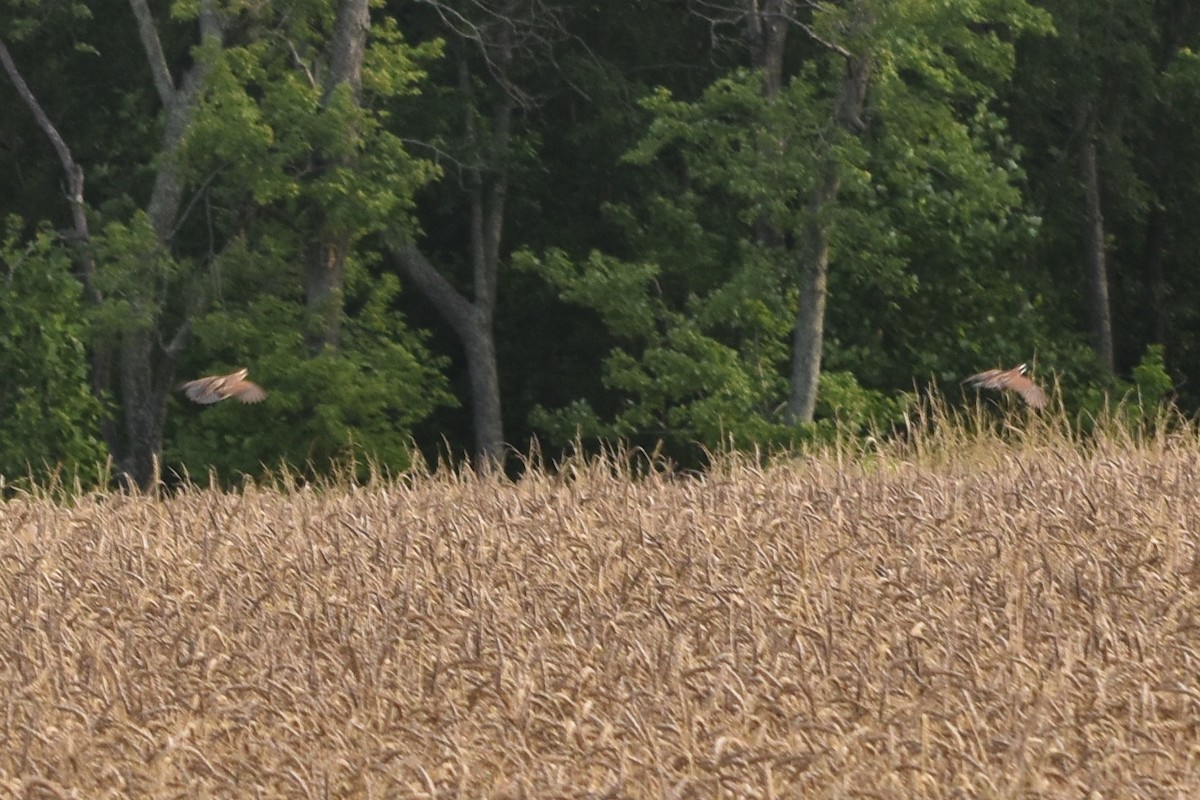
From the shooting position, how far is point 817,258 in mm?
19781

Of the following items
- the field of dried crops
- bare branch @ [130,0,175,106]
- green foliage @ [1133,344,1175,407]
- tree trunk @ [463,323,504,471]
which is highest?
bare branch @ [130,0,175,106]

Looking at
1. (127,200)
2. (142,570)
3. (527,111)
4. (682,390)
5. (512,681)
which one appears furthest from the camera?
(527,111)

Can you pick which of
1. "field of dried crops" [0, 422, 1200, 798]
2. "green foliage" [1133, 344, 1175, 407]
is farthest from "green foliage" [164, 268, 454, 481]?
"field of dried crops" [0, 422, 1200, 798]

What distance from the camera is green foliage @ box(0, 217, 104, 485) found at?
746 inches

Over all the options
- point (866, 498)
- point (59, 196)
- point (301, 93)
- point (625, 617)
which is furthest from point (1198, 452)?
point (59, 196)

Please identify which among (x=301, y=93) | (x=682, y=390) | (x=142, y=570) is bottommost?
(x=682, y=390)

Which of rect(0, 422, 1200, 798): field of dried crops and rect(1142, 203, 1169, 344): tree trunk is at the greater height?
rect(0, 422, 1200, 798): field of dried crops

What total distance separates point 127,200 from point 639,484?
15.2 meters

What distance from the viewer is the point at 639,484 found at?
31.1 feet

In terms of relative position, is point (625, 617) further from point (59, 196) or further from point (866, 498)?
point (59, 196)

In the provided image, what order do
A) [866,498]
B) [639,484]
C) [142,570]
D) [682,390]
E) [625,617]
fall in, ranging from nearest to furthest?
1. [625,617]
2. [142,570]
3. [866,498]
4. [639,484]
5. [682,390]

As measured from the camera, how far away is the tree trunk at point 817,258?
19.1m

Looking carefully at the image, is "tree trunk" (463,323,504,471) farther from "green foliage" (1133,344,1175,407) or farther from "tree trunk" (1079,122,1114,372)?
"tree trunk" (1079,122,1114,372)

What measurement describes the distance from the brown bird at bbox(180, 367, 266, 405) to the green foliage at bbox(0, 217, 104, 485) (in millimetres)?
7272
